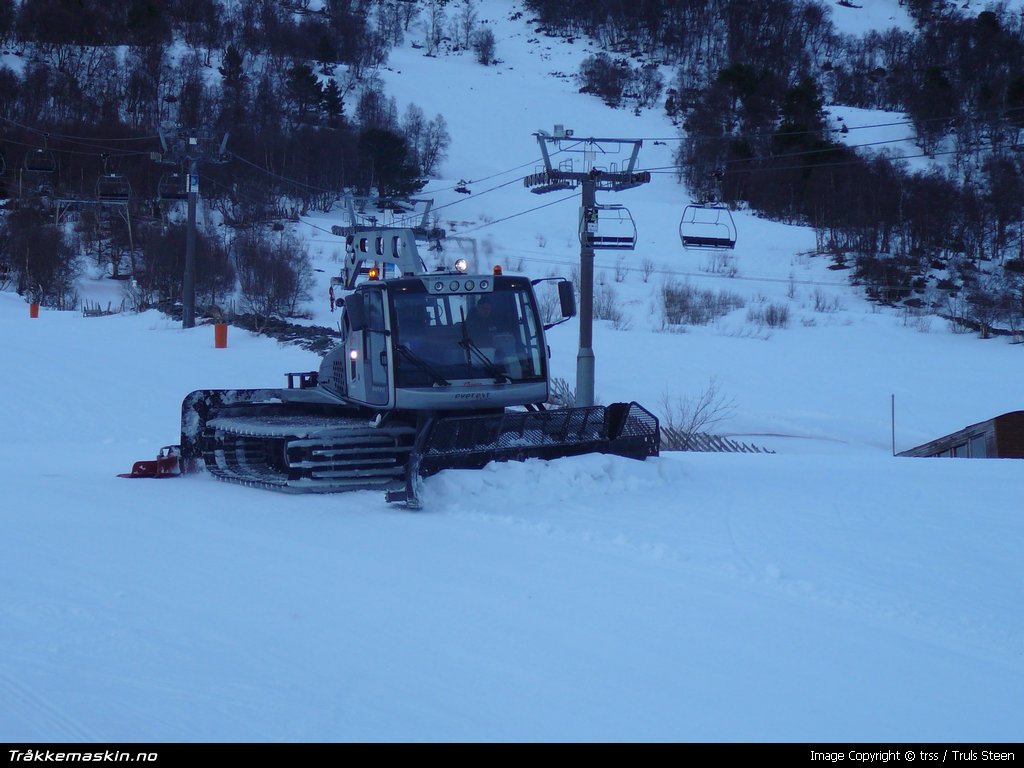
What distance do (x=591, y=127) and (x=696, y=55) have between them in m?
34.7

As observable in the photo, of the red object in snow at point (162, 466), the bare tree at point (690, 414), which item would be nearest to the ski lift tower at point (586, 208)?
the bare tree at point (690, 414)

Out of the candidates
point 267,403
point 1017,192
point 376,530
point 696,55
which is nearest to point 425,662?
point 376,530

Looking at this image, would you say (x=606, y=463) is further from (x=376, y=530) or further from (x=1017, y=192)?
(x=1017, y=192)

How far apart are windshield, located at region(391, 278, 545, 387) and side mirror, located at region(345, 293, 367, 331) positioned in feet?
1.24

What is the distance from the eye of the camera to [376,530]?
9055mm

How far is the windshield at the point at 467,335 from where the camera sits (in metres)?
11.3

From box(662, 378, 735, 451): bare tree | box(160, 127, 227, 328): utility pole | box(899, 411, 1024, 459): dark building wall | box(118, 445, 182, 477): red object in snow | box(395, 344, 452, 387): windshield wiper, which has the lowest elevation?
box(662, 378, 735, 451): bare tree

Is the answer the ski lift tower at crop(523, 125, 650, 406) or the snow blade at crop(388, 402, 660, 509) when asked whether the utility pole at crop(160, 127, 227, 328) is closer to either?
the ski lift tower at crop(523, 125, 650, 406)

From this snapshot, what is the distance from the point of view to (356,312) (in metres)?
11.5

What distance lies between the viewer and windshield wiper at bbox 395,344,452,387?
11.2 meters

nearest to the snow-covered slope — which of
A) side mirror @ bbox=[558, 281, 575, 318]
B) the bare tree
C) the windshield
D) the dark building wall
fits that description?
the windshield

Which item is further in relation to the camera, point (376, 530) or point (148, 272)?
point (148, 272)

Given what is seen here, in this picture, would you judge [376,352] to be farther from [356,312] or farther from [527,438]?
[527,438]
